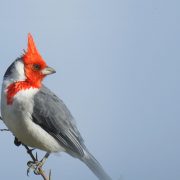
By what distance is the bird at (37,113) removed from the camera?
20.3 feet

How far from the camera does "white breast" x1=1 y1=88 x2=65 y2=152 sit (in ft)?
20.1

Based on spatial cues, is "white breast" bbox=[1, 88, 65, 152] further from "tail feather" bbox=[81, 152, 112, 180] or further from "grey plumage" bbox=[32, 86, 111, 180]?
"tail feather" bbox=[81, 152, 112, 180]

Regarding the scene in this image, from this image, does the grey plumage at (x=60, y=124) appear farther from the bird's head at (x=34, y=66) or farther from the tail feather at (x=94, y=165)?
the bird's head at (x=34, y=66)

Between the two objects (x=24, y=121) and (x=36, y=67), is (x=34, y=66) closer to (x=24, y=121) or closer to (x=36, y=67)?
(x=36, y=67)

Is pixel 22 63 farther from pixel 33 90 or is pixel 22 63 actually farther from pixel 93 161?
pixel 93 161

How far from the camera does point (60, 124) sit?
21.7ft

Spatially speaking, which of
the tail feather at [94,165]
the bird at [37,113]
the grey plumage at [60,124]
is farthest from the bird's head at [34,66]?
the tail feather at [94,165]

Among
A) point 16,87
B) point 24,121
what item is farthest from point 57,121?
point 16,87

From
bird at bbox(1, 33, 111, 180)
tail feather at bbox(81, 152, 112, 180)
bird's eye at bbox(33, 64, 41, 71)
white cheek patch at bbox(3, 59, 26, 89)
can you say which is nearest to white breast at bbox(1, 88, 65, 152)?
bird at bbox(1, 33, 111, 180)

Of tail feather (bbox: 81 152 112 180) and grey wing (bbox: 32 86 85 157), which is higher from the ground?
grey wing (bbox: 32 86 85 157)

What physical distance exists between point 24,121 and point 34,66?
0.95 m

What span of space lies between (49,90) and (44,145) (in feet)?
2.87

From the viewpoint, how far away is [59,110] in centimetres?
670

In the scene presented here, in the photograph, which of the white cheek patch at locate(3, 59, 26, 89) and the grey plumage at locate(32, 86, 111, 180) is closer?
the grey plumage at locate(32, 86, 111, 180)
